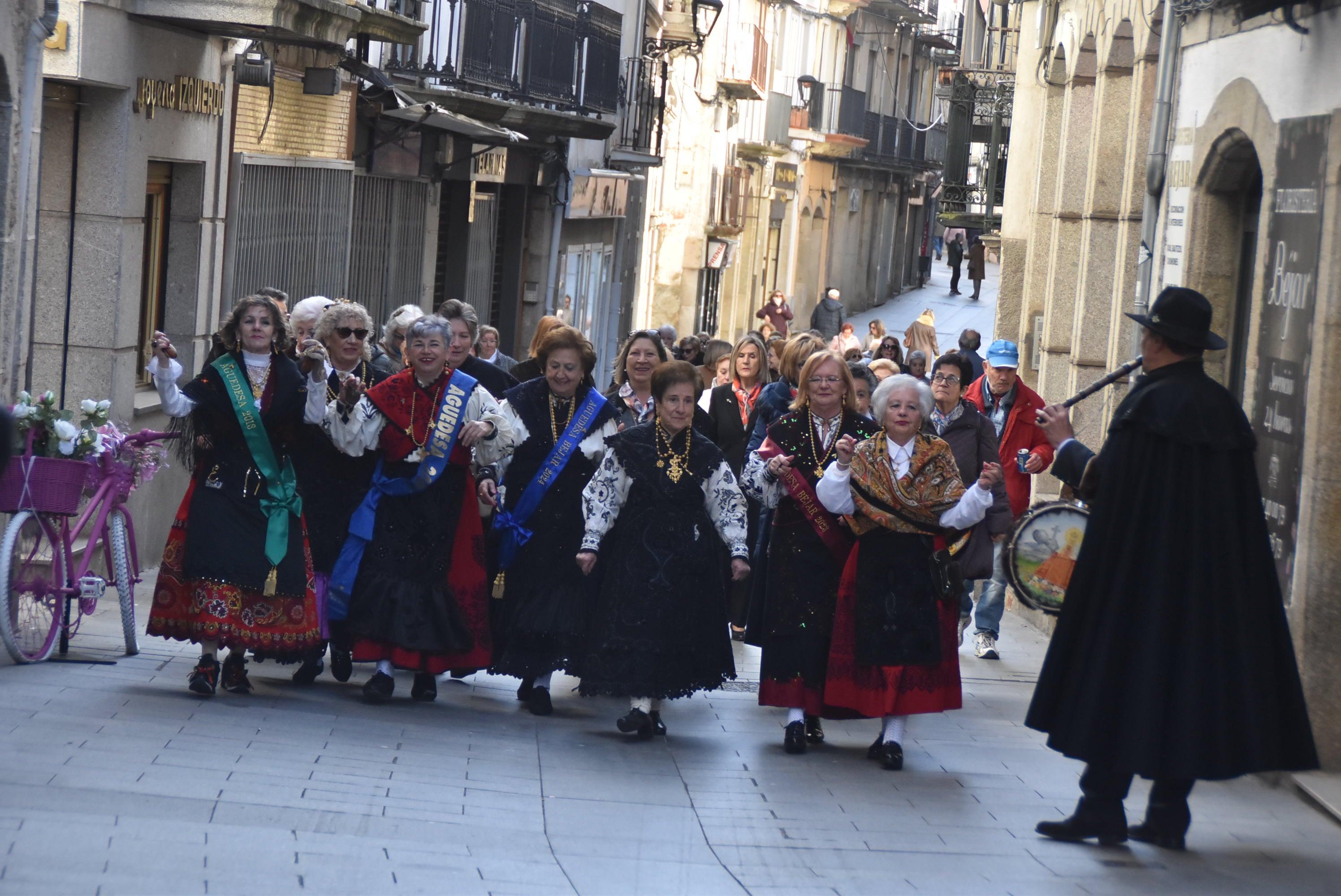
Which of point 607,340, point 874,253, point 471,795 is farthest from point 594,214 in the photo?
point 874,253

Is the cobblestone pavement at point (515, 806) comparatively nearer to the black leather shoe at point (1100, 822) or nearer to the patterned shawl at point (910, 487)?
the black leather shoe at point (1100, 822)

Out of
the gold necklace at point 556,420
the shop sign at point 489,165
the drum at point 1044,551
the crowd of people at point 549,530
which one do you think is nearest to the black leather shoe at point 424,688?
the crowd of people at point 549,530

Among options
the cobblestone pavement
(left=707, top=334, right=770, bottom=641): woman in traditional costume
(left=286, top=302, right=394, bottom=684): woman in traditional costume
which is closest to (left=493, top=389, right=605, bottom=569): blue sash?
(left=286, top=302, right=394, bottom=684): woman in traditional costume

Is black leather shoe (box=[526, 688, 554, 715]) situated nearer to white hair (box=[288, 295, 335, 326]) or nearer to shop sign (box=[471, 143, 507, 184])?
white hair (box=[288, 295, 335, 326])

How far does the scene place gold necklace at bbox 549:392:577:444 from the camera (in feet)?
27.6

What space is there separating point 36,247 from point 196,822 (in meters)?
6.30

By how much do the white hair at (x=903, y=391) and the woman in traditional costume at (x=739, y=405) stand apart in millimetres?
2840

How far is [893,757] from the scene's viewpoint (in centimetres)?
770

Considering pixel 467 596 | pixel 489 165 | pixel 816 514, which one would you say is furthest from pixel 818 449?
pixel 489 165

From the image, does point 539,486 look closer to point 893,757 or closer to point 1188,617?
point 893,757

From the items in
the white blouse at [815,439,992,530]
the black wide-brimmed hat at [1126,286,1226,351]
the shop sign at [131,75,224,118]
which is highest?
the shop sign at [131,75,224,118]

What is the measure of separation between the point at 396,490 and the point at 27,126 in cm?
300

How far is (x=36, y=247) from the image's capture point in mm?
10797

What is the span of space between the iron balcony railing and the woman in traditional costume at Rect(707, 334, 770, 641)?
668 cm
